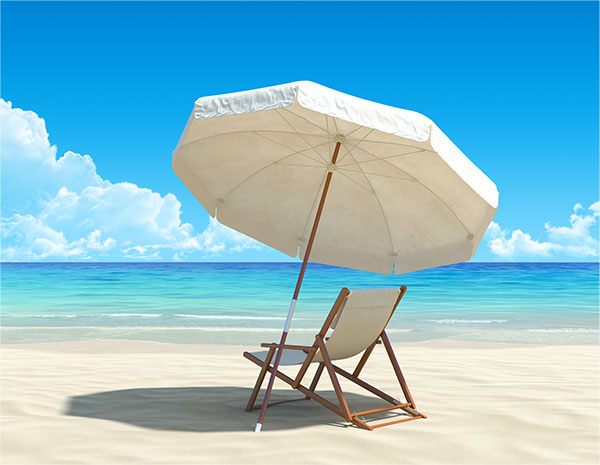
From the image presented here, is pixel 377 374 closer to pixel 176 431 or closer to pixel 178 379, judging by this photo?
pixel 178 379

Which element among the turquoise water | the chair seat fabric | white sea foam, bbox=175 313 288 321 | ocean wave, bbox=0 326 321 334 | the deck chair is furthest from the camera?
white sea foam, bbox=175 313 288 321

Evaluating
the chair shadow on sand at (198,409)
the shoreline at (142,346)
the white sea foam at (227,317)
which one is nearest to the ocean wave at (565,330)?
the shoreline at (142,346)

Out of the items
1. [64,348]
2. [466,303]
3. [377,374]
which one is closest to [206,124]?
[377,374]

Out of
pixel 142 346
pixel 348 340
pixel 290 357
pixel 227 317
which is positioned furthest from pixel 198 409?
pixel 227 317

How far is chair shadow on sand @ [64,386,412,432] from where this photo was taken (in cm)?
375

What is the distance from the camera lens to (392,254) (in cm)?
497

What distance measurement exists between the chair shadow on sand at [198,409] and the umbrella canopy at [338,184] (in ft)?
4.30

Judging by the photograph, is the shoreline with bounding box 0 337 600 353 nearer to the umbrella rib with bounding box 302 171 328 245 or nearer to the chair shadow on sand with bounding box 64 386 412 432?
the chair shadow on sand with bounding box 64 386 412 432

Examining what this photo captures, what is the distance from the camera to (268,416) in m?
4.01

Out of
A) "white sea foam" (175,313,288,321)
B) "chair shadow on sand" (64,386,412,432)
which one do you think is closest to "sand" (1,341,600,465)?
"chair shadow on sand" (64,386,412,432)

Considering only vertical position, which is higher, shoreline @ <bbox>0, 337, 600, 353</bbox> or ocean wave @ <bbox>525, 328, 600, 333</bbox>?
ocean wave @ <bbox>525, 328, 600, 333</bbox>

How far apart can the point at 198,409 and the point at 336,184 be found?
2147mm

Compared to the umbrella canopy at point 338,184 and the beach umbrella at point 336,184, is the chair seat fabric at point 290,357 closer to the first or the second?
the beach umbrella at point 336,184

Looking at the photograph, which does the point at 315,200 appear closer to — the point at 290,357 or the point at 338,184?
the point at 338,184
